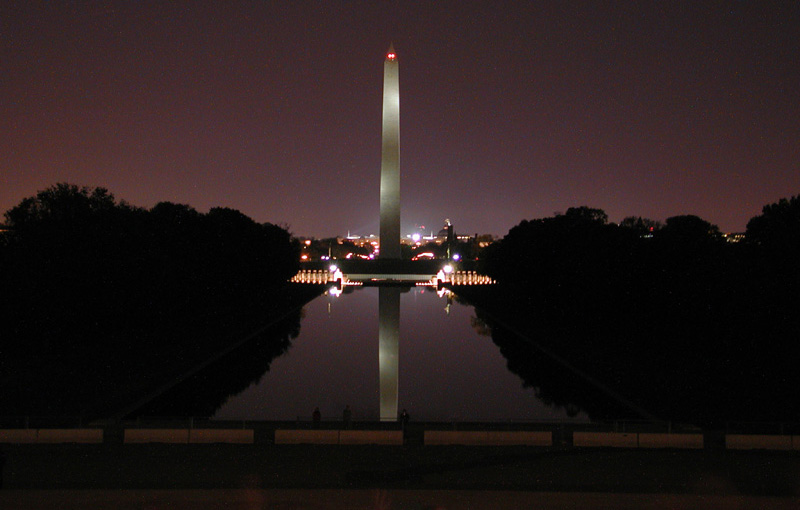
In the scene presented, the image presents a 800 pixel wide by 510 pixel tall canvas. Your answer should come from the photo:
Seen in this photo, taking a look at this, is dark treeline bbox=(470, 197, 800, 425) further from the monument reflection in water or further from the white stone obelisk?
the white stone obelisk

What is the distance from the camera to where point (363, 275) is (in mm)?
78188

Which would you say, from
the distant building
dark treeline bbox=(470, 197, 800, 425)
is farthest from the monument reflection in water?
the distant building

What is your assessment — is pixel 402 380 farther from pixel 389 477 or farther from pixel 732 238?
pixel 732 238

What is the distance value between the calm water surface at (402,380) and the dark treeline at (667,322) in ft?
3.67

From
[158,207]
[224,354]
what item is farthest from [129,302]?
[158,207]

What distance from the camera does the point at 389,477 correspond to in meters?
10.9

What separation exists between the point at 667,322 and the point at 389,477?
22325 mm

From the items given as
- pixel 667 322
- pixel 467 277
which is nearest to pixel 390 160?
pixel 467 277

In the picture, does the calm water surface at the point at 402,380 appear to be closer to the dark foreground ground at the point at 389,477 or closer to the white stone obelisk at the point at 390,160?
the dark foreground ground at the point at 389,477

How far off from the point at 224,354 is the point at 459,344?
8676 mm

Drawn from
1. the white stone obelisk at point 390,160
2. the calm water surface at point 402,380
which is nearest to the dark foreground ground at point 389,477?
the calm water surface at point 402,380

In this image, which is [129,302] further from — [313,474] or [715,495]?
[715,495]

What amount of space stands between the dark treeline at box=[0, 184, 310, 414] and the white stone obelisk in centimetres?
3214

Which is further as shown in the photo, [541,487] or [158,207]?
[158,207]
